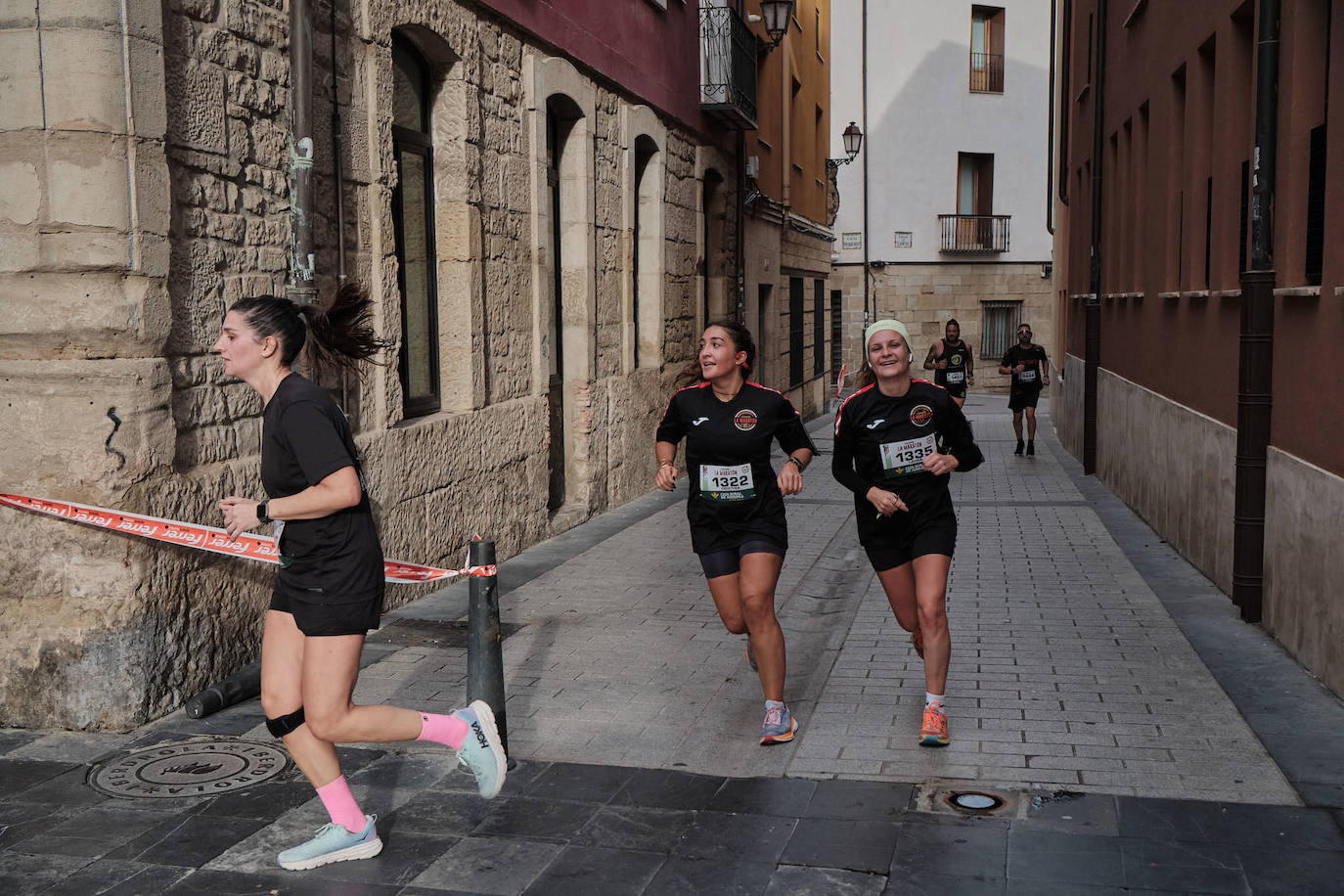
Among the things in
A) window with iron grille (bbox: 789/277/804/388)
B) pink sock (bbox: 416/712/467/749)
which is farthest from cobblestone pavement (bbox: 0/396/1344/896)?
window with iron grille (bbox: 789/277/804/388)

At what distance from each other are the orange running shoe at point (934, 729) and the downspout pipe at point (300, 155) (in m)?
3.45

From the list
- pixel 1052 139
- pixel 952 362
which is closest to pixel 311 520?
pixel 952 362

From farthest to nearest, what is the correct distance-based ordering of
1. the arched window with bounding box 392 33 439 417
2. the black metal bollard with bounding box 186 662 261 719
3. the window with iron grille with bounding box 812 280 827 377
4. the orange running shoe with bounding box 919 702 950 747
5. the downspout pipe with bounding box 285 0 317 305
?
the window with iron grille with bounding box 812 280 827 377 < the arched window with bounding box 392 33 439 417 < the downspout pipe with bounding box 285 0 317 305 < the black metal bollard with bounding box 186 662 261 719 < the orange running shoe with bounding box 919 702 950 747

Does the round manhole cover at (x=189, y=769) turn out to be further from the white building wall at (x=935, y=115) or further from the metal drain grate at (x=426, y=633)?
the white building wall at (x=935, y=115)

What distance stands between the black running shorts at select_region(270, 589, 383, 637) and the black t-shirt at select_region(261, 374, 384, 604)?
0.04 feet

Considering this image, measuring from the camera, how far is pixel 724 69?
17047 millimetres

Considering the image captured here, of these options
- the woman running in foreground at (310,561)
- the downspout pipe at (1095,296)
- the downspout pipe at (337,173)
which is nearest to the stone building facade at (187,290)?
the downspout pipe at (337,173)

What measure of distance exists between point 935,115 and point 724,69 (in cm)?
2211

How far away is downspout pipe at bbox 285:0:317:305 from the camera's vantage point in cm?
688

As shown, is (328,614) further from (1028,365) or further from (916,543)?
(1028,365)

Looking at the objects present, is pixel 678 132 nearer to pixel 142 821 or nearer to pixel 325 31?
pixel 325 31

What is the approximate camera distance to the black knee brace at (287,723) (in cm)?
426

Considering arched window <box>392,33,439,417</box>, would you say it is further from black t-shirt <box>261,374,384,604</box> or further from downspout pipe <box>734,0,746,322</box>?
downspout pipe <box>734,0,746,322</box>

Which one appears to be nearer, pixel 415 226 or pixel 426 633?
pixel 426 633
